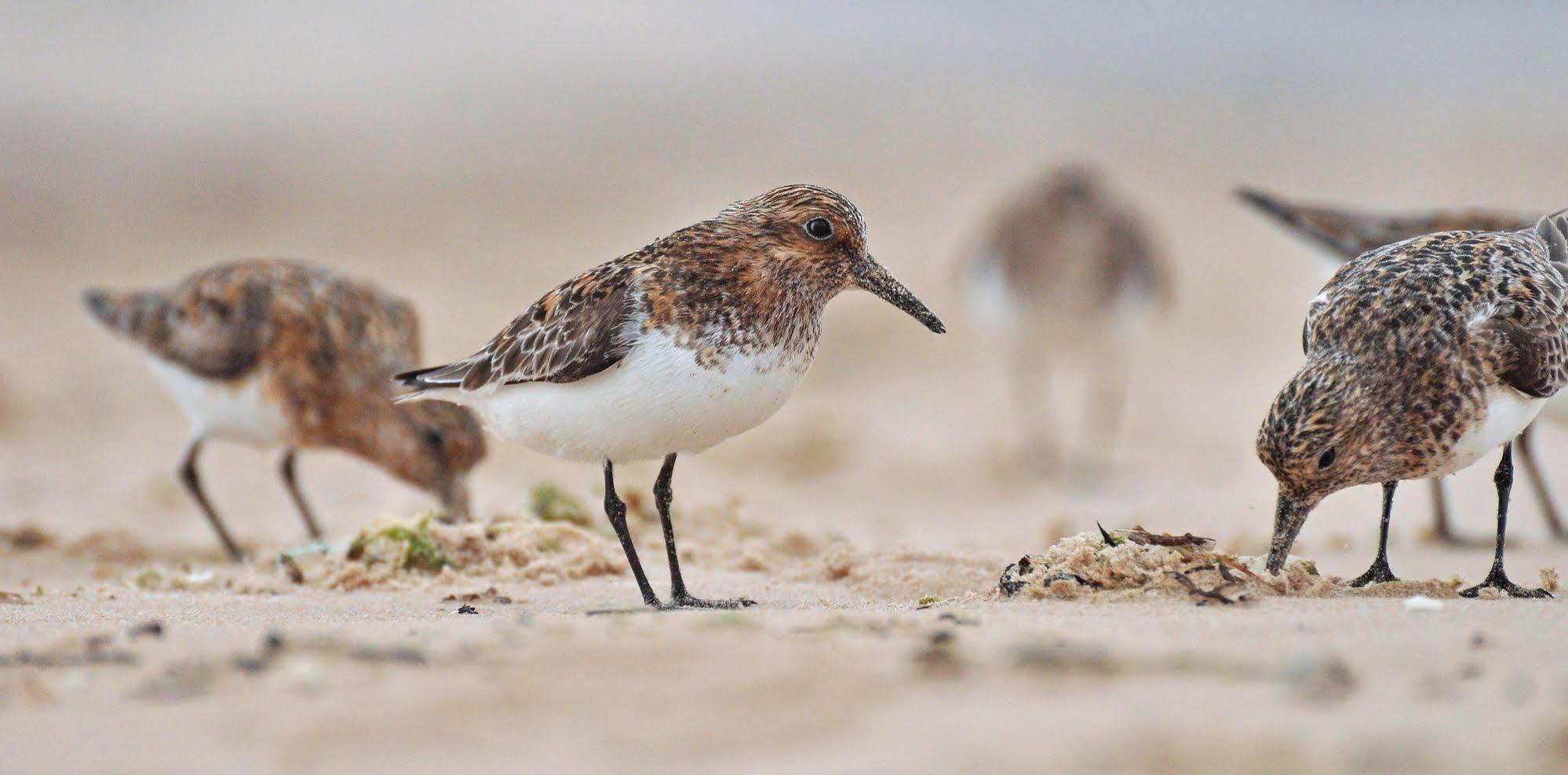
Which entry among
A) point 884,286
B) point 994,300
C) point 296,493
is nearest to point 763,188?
point 994,300

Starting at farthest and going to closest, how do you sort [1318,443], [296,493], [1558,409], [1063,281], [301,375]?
[1063,281] → [296,493] → [301,375] → [1558,409] → [1318,443]

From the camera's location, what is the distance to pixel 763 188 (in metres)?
19.8

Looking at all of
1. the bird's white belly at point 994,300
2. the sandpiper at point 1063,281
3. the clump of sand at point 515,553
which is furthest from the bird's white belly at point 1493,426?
the bird's white belly at point 994,300

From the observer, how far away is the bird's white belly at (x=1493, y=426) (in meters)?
5.59

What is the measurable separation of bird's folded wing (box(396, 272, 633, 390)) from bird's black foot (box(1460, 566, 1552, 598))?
9.56ft

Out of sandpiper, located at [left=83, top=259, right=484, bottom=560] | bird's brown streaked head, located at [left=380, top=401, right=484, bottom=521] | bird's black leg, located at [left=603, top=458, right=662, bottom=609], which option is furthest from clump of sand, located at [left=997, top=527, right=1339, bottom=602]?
sandpiper, located at [left=83, top=259, right=484, bottom=560]

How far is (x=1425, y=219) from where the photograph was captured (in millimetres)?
8867

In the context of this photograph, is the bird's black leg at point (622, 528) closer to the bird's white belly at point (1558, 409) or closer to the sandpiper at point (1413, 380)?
the sandpiper at point (1413, 380)

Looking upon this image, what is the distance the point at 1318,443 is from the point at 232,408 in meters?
5.86

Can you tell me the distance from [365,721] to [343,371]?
525cm

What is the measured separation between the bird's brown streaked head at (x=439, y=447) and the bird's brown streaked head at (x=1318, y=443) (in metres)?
4.37

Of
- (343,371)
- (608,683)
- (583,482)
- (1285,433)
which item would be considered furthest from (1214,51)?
(608,683)

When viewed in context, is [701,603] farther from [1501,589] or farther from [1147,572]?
[1501,589]

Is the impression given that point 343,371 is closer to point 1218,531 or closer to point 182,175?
point 1218,531
